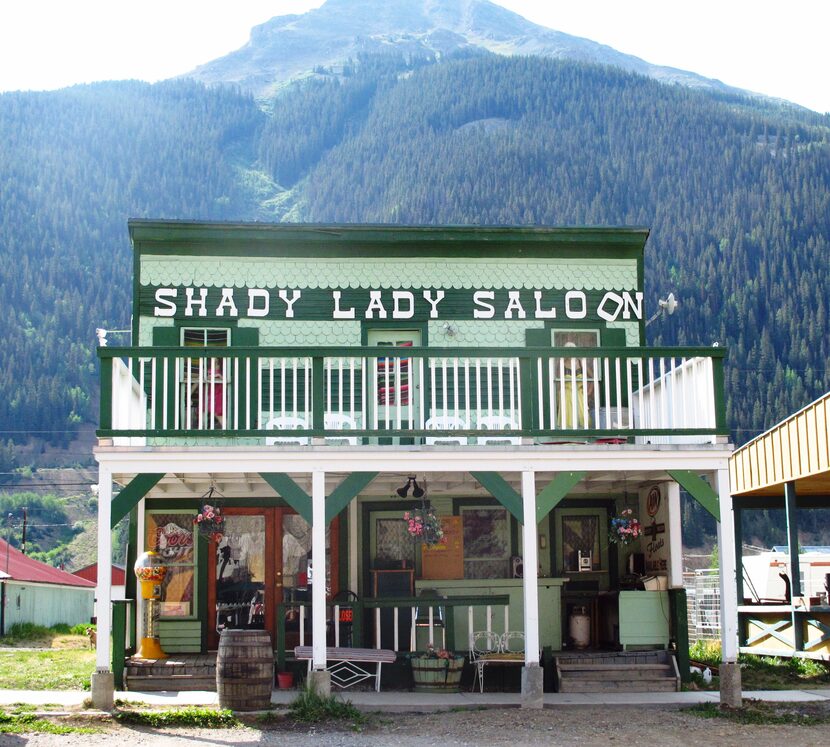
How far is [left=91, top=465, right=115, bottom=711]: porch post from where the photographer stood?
13656 millimetres

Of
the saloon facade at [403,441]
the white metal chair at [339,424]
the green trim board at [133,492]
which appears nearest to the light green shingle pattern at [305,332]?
the saloon facade at [403,441]

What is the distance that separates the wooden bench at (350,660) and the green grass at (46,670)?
305 cm

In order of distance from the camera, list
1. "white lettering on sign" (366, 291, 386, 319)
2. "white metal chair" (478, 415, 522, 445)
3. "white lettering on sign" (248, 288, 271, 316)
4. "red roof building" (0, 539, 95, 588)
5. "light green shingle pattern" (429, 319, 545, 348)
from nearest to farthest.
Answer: "white metal chair" (478, 415, 522, 445) < "white lettering on sign" (248, 288, 271, 316) < "white lettering on sign" (366, 291, 386, 319) < "light green shingle pattern" (429, 319, 545, 348) < "red roof building" (0, 539, 95, 588)

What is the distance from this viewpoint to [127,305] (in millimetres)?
128375

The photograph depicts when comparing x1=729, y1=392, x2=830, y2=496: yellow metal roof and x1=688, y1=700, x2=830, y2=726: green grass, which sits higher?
x1=729, y1=392, x2=830, y2=496: yellow metal roof

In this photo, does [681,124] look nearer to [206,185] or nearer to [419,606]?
[206,185]

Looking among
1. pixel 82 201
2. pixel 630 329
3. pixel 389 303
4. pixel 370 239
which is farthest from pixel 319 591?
pixel 82 201

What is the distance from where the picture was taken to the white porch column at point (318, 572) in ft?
45.3

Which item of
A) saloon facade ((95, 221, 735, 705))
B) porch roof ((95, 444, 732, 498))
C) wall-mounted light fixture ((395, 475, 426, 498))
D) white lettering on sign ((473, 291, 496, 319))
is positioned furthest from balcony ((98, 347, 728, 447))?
white lettering on sign ((473, 291, 496, 319))

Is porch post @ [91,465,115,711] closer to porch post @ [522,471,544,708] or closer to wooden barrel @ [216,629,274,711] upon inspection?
wooden barrel @ [216,629,274,711]

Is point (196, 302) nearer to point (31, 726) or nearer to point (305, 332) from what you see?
point (305, 332)

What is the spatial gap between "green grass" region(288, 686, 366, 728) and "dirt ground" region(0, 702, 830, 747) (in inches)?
9.4

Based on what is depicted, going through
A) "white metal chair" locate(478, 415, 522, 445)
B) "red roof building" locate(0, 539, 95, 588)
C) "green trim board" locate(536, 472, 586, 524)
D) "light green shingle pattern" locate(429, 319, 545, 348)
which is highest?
"light green shingle pattern" locate(429, 319, 545, 348)

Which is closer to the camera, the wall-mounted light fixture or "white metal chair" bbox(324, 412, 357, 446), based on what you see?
"white metal chair" bbox(324, 412, 357, 446)
